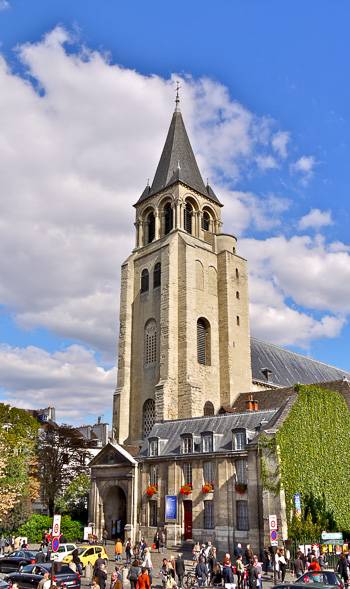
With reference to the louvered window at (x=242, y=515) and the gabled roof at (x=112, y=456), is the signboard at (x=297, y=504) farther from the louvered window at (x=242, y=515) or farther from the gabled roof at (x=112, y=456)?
the gabled roof at (x=112, y=456)

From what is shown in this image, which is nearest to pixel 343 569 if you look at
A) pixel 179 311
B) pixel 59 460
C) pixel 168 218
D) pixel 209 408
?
pixel 209 408

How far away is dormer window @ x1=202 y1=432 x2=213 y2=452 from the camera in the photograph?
3196 cm

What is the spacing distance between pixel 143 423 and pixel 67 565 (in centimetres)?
2671

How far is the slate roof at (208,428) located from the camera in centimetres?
3175

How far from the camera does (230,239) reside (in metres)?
54.0

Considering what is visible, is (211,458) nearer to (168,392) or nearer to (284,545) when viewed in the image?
(284,545)

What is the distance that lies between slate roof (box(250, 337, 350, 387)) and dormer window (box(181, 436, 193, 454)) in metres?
17.7

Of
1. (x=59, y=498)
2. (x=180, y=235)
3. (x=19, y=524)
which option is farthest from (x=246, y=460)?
(x=180, y=235)

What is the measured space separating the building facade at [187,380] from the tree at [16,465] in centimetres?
495

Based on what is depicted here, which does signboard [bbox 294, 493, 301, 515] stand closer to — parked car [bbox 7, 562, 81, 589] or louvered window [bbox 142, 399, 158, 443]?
parked car [bbox 7, 562, 81, 589]

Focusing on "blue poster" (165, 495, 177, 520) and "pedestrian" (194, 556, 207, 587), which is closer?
"pedestrian" (194, 556, 207, 587)

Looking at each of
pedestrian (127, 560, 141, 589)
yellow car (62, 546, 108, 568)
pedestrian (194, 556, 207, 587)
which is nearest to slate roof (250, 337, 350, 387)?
yellow car (62, 546, 108, 568)

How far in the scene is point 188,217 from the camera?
176 feet

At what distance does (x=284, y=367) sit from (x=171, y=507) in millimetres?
26601
